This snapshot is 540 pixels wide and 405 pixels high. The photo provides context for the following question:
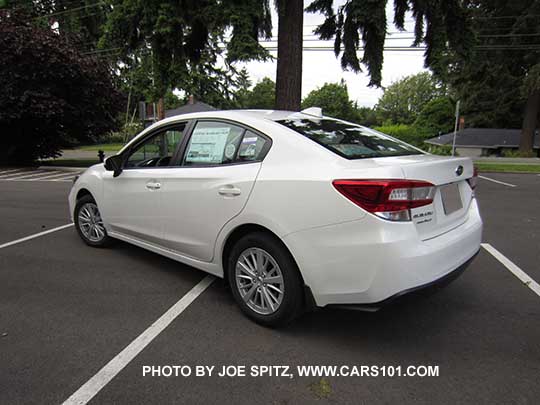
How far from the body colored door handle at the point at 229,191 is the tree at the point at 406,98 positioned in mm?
80944

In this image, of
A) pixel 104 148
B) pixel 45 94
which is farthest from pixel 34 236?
pixel 104 148

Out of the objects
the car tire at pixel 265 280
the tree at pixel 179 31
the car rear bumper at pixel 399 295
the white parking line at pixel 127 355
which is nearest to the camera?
the white parking line at pixel 127 355

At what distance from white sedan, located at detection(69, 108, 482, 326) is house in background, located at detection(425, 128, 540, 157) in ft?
133

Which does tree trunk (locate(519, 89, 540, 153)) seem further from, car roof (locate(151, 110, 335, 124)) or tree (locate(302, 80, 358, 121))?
tree (locate(302, 80, 358, 121))

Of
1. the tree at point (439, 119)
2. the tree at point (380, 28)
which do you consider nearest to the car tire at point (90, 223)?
the tree at point (380, 28)

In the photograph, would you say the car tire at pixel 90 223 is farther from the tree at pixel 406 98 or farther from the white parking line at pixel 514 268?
the tree at pixel 406 98

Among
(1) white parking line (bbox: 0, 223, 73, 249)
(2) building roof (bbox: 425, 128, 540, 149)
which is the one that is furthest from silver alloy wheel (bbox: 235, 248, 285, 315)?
(2) building roof (bbox: 425, 128, 540, 149)

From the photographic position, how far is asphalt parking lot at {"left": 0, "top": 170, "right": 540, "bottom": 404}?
2.14 metres

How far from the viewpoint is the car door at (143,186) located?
11.5 feet

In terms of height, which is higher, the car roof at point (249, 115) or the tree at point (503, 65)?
the tree at point (503, 65)

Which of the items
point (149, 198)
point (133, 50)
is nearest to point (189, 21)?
point (133, 50)

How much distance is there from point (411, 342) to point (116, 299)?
2432 mm

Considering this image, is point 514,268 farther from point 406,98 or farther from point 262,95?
point 406,98

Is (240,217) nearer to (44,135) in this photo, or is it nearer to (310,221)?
(310,221)
